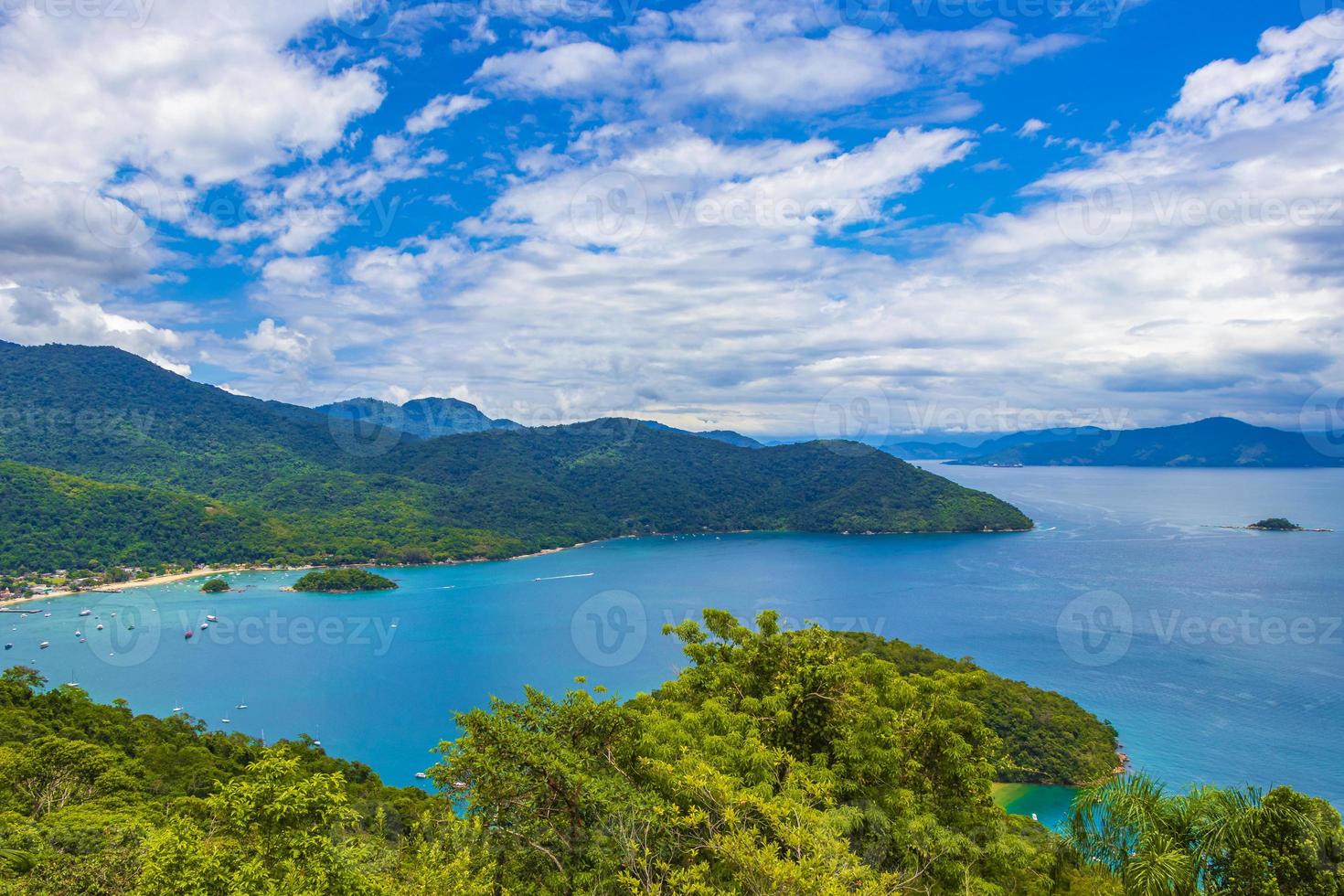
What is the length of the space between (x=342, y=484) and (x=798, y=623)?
265 feet

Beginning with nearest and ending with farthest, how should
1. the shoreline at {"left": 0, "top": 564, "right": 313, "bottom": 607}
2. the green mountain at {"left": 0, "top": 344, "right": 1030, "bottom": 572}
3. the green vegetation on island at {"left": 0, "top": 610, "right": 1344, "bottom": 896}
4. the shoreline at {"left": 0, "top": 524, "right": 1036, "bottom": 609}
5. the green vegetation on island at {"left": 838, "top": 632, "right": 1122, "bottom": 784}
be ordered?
the green vegetation on island at {"left": 0, "top": 610, "right": 1344, "bottom": 896} → the green vegetation on island at {"left": 838, "top": 632, "right": 1122, "bottom": 784} → the shoreline at {"left": 0, "top": 564, "right": 313, "bottom": 607} → the shoreline at {"left": 0, "top": 524, "right": 1036, "bottom": 609} → the green mountain at {"left": 0, "top": 344, "right": 1030, "bottom": 572}

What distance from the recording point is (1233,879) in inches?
268

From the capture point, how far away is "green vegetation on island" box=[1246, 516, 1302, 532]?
3521 inches

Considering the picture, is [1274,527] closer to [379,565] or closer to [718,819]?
[718,819]

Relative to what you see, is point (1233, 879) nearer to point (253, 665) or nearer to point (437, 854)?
point (437, 854)

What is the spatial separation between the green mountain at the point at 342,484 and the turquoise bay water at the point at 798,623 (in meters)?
10.3

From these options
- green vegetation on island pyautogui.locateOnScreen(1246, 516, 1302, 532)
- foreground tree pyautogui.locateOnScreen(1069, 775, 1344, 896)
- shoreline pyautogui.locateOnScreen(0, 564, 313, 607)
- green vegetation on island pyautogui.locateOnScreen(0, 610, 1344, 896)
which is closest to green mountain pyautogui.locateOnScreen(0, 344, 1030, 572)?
shoreline pyautogui.locateOnScreen(0, 564, 313, 607)

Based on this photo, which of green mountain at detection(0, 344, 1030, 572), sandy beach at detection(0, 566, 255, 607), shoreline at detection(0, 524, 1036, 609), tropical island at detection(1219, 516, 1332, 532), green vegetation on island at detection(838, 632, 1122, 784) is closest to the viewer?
green vegetation on island at detection(838, 632, 1122, 784)

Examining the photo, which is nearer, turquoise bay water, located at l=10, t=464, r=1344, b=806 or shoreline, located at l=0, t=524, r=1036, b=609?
turquoise bay water, located at l=10, t=464, r=1344, b=806

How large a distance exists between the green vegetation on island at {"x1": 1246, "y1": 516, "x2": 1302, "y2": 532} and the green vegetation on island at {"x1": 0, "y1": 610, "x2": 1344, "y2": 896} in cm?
10597

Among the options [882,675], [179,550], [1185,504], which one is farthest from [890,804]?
[1185,504]

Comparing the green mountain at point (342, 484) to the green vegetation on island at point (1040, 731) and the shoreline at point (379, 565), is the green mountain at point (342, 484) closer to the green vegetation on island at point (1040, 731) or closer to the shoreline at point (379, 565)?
the shoreline at point (379, 565)

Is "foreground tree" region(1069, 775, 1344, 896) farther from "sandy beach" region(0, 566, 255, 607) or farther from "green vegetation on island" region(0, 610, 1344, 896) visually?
"sandy beach" region(0, 566, 255, 607)

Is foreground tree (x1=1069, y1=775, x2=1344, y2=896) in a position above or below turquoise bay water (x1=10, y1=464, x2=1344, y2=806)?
above
